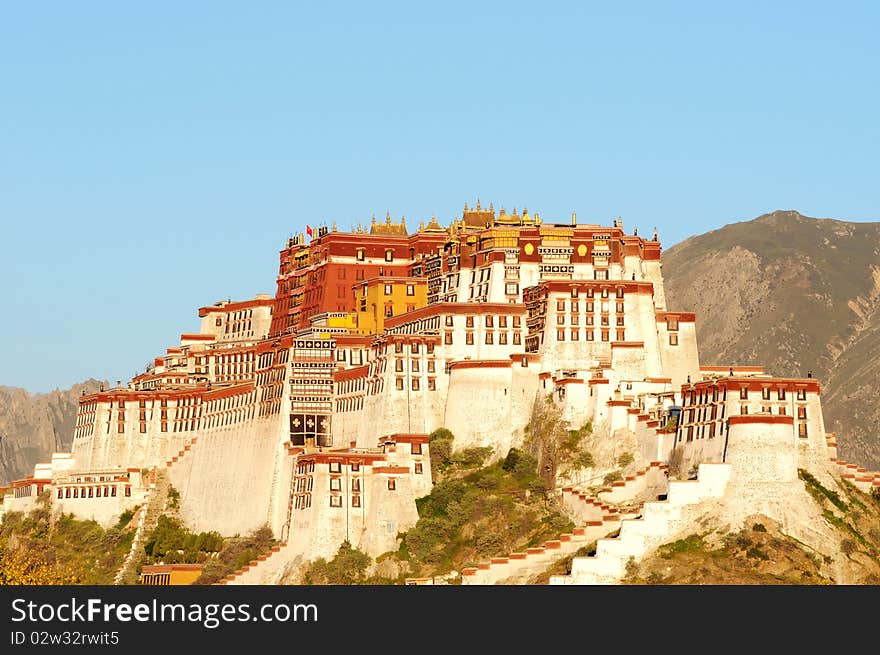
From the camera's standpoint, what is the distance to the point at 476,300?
613 feet

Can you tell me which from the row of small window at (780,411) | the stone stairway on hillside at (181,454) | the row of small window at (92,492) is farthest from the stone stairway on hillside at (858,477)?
the row of small window at (92,492)

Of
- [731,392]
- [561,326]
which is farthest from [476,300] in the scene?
[731,392]

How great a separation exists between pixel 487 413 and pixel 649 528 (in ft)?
103

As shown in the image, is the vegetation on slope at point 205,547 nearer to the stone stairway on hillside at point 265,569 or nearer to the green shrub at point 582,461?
the stone stairway on hillside at point 265,569

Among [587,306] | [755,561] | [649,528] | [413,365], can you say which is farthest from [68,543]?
[755,561]

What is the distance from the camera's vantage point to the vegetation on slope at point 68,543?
18538cm

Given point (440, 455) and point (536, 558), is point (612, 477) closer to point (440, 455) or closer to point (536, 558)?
point (536, 558)

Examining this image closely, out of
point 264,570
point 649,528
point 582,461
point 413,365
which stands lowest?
point 264,570

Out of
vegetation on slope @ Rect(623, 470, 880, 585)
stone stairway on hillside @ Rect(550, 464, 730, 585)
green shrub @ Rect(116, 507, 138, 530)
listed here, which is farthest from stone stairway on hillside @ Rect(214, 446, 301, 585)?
vegetation on slope @ Rect(623, 470, 880, 585)

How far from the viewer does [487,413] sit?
17512 cm

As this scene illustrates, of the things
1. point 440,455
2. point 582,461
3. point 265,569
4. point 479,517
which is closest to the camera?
point 582,461

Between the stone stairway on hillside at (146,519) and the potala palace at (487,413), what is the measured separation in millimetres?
242

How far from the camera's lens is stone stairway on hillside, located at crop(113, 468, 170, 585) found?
18450 cm

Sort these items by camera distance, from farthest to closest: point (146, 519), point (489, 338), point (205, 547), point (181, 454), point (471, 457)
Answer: point (181, 454) → point (146, 519) → point (205, 547) → point (489, 338) → point (471, 457)
